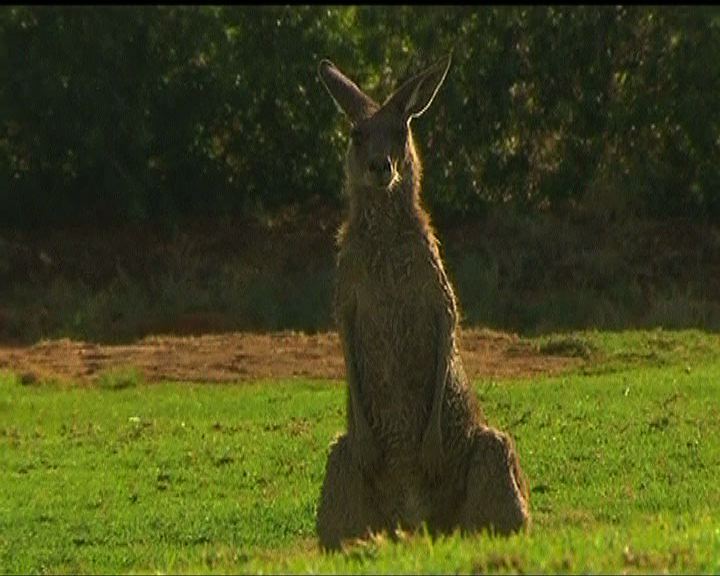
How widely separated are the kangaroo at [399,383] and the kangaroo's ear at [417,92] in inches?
0.4

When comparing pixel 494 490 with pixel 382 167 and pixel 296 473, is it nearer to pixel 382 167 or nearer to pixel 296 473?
pixel 382 167

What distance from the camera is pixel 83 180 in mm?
26750

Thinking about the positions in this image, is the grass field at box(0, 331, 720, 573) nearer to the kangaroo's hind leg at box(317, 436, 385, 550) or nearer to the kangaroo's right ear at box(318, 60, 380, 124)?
the kangaroo's hind leg at box(317, 436, 385, 550)

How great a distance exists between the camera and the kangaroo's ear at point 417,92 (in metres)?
10.3

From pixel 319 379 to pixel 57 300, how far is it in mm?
6913

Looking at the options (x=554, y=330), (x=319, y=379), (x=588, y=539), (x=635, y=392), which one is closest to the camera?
(x=588, y=539)

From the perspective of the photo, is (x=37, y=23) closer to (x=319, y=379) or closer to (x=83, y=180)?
(x=83, y=180)

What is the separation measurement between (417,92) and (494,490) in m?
2.04

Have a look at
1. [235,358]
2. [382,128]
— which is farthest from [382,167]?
[235,358]

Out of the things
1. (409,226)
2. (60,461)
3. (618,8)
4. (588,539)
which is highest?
(618,8)

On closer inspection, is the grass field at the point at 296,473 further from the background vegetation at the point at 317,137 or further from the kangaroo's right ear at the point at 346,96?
the background vegetation at the point at 317,137

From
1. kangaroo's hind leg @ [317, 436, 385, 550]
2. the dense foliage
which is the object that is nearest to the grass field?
kangaroo's hind leg @ [317, 436, 385, 550]

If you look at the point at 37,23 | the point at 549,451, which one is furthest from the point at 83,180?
the point at 549,451

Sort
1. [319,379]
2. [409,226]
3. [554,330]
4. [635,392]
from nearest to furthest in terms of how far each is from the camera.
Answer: [409,226]
[635,392]
[319,379]
[554,330]
